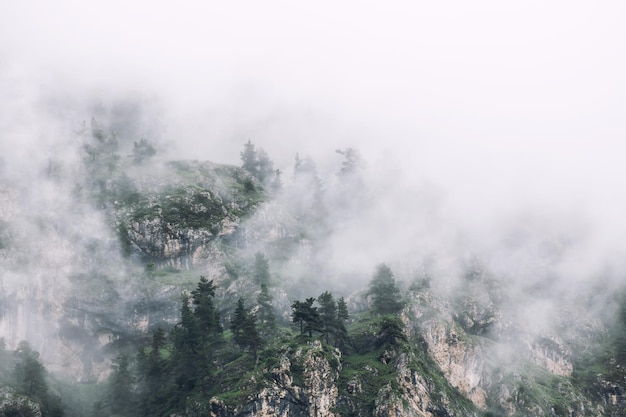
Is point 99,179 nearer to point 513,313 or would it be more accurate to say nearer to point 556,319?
point 513,313

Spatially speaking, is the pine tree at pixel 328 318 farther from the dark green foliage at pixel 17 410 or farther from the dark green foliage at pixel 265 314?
the dark green foliage at pixel 17 410

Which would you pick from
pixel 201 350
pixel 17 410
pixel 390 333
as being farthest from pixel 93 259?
pixel 390 333

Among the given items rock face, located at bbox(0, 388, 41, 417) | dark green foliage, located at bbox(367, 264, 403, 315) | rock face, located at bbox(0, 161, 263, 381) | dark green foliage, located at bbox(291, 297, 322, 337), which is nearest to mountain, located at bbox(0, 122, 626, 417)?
rock face, located at bbox(0, 388, 41, 417)

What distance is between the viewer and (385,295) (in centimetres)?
16488

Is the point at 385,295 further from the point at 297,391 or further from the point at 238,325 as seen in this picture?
the point at 297,391

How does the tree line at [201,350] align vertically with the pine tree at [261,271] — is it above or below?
below

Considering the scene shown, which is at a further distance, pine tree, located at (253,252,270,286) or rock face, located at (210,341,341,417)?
pine tree, located at (253,252,270,286)

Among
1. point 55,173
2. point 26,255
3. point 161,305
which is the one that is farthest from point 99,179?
point 161,305

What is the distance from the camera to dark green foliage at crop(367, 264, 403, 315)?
6442 inches

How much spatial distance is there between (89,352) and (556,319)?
159 m

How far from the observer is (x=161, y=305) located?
16375 cm

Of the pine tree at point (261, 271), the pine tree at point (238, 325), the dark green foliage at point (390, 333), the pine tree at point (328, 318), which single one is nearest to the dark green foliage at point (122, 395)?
the pine tree at point (238, 325)

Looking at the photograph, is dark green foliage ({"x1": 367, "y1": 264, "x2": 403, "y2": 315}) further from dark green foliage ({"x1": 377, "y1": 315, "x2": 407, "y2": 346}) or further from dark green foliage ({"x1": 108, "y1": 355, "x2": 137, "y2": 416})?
dark green foliage ({"x1": 108, "y1": 355, "x2": 137, "y2": 416})

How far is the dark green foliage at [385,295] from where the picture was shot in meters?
164
